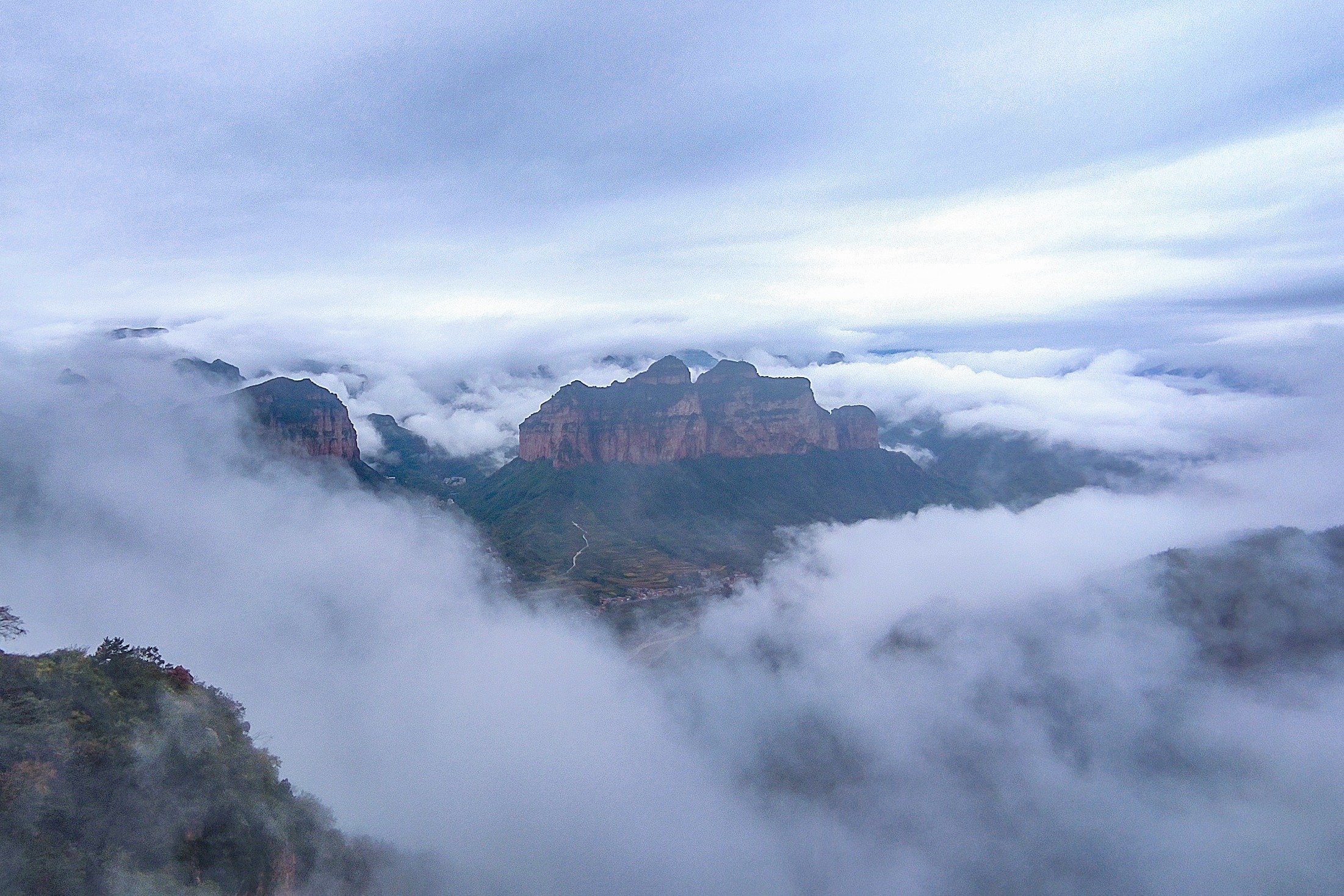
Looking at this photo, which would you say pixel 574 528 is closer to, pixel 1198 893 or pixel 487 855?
pixel 487 855

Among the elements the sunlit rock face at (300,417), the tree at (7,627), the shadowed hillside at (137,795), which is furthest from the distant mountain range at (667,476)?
the tree at (7,627)

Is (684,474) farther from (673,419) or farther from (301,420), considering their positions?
(301,420)

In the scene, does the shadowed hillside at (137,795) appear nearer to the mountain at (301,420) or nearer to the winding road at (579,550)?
the winding road at (579,550)

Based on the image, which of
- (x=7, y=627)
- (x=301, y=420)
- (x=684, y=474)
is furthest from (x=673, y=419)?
(x=7, y=627)

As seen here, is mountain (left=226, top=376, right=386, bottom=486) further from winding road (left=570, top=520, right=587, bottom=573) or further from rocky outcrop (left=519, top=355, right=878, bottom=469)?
rocky outcrop (left=519, top=355, right=878, bottom=469)

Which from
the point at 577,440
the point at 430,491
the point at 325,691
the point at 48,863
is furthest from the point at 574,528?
the point at 48,863

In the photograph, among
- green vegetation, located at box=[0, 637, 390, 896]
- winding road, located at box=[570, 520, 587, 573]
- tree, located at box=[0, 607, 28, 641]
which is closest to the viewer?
green vegetation, located at box=[0, 637, 390, 896]

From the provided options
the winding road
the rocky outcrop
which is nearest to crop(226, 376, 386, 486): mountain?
the winding road
